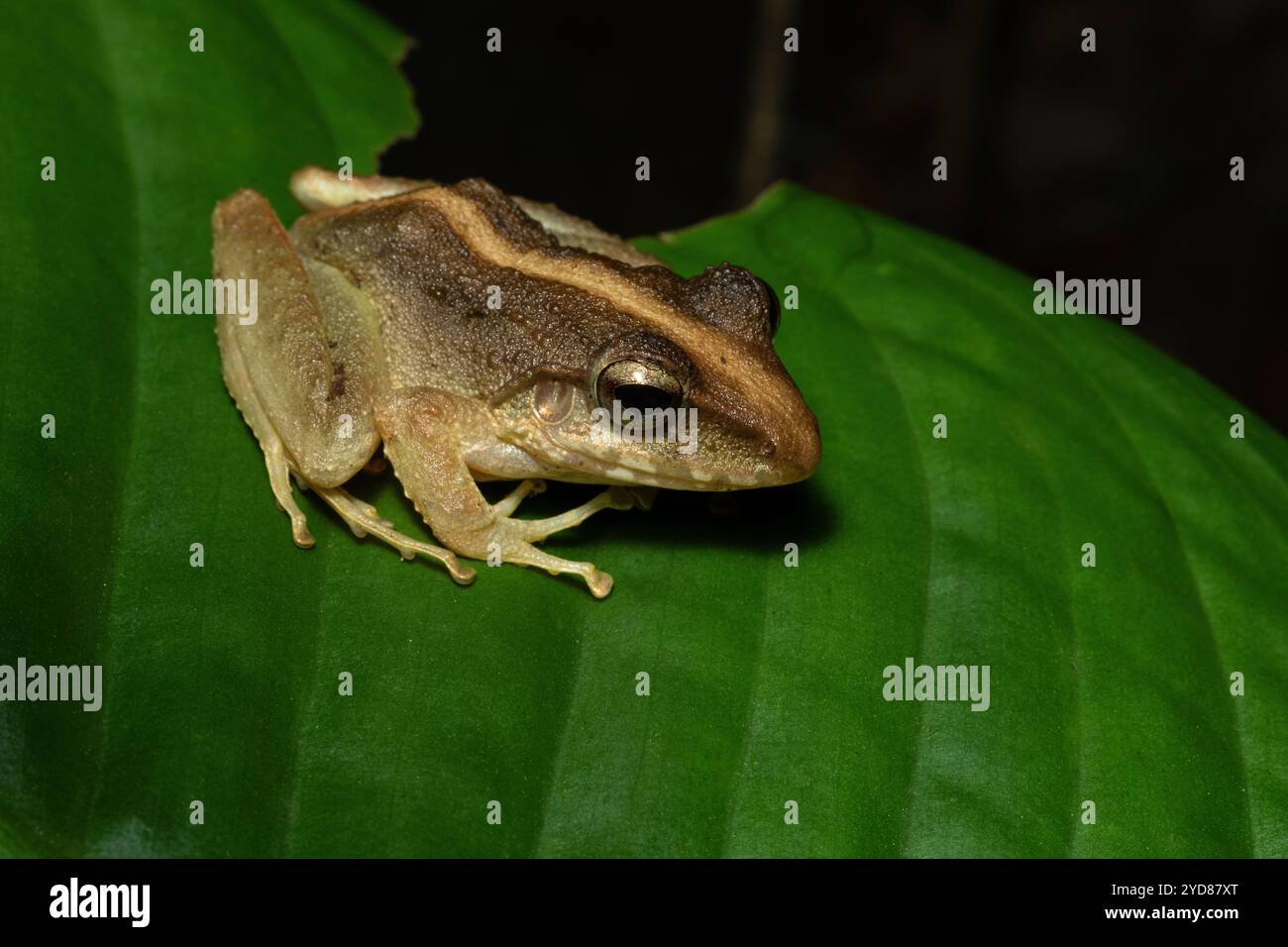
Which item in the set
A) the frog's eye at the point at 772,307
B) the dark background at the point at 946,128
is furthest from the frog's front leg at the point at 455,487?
the dark background at the point at 946,128

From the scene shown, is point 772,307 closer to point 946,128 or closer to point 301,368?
point 301,368

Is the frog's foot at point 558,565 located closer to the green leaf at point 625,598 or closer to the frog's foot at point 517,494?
the green leaf at point 625,598

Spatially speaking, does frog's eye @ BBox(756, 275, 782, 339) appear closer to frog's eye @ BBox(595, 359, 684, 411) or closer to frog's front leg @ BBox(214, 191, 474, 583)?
frog's eye @ BBox(595, 359, 684, 411)

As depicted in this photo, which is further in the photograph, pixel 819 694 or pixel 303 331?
pixel 303 331

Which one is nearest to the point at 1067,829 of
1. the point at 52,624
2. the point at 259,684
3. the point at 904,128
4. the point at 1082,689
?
the point at 1082,689

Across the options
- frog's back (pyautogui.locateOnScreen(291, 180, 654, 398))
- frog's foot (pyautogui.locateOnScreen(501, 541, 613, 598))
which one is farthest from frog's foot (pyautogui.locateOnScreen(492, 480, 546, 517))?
frog's back (pyautogui.locateOnScreen(291, 180, 654, 398))

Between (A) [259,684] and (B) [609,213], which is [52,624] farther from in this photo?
(B) [609,213]

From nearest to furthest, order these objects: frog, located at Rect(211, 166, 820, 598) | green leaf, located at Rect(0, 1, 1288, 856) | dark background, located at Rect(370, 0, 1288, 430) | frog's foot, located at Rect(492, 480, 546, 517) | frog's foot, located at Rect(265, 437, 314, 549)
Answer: green leaf, located at Rect(0, 1, 1288, 856) → frog's foot, located at Rect(265, 437, 314, 549) → frog, located at Rect(211, 166, 820, 598) → frog's foot, located at Rect(492, 480, 546, 517) → dark background, located at Rect(370, 0, 1288, 430)
